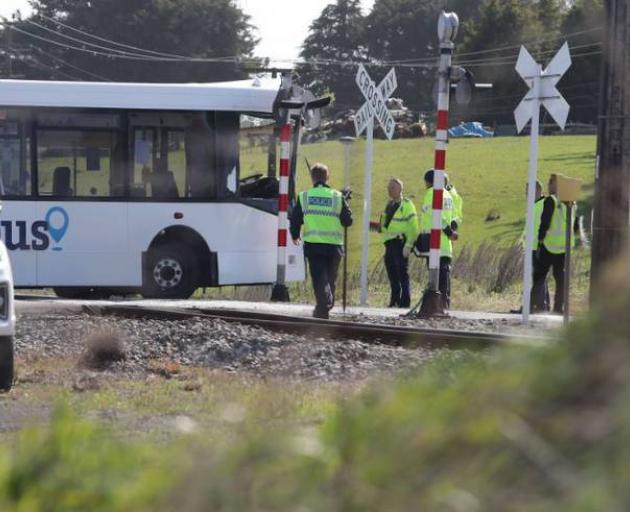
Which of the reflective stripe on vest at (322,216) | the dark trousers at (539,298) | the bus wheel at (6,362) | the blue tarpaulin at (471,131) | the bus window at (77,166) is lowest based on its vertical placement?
the dark trousers at (539,298)

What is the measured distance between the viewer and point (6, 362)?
31.0 feet

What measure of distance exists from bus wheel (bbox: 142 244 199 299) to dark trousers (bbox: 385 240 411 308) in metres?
2.83

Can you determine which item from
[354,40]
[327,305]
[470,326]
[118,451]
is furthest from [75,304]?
[354,40]

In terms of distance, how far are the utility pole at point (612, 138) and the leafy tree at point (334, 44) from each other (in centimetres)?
8236

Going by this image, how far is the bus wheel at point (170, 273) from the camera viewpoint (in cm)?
1984

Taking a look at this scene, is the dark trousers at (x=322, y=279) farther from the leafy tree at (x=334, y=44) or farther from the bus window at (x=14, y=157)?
the leafy tree at (x=334, y=44)

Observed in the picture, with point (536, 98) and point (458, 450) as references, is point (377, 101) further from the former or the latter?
point (458, 450)

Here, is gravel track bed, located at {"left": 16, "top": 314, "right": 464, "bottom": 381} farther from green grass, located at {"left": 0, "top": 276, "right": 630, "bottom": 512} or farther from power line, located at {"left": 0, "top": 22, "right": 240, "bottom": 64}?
power line, located at {"left": 0, "top": 22, "right": 240, "bottom": 64}

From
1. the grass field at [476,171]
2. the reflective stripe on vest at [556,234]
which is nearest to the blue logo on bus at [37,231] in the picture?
the reflective stripe on vest at [556,234]

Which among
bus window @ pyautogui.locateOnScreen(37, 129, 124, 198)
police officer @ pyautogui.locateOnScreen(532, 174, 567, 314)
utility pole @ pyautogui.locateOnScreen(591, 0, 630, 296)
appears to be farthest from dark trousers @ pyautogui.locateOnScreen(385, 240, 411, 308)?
utility pole @ pyautogui.locateOnScreen(591, 0, 630, 296)

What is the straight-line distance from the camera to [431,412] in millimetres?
2188

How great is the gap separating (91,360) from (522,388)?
30.7ft

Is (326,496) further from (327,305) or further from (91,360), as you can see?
(327,305)

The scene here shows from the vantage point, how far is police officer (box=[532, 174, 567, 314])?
17.8 m
